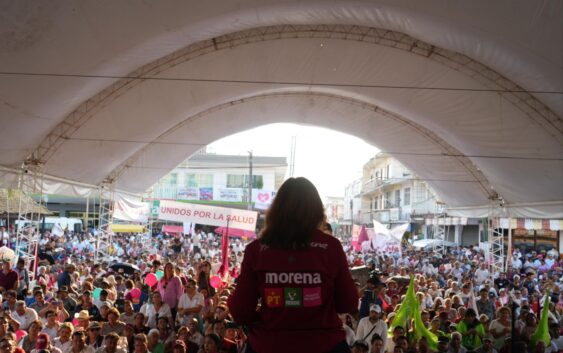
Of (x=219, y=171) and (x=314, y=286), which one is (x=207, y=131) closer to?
(x=314, y=286)

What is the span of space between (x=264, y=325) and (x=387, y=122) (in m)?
16.8

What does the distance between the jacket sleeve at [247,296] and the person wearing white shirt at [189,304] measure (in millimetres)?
6270

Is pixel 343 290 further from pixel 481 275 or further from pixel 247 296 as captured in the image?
pixel 481 275

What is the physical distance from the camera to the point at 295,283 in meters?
2.14

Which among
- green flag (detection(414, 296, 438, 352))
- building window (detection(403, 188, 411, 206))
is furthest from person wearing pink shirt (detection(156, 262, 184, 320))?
building window (detection(403, 188, 411, 206))

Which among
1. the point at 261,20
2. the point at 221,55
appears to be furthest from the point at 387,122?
the point at 261,20

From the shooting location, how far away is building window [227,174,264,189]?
1889 inches

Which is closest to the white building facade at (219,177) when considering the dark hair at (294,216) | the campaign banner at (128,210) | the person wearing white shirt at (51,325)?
the campaign banner at (128,210)

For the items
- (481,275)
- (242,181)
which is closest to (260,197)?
(242,181)

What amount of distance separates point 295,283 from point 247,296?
0.68 ft

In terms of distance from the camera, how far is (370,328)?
7.52m

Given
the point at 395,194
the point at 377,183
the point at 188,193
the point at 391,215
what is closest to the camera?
the point at 391,215

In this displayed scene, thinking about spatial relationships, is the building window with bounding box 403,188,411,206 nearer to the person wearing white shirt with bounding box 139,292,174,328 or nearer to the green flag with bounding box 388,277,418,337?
the green flag with bounding box 388,277,418,337

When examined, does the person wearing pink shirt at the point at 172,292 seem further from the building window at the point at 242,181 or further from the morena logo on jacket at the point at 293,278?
the building window at the point at 242,181
